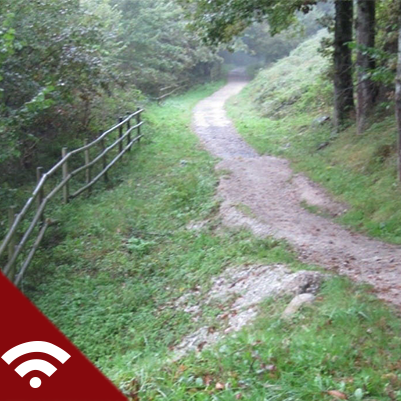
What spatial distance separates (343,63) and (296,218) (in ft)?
22.1

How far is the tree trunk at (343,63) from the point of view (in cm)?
1463

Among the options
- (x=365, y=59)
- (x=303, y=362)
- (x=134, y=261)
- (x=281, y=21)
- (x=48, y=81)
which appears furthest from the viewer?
(x=281, y=21)

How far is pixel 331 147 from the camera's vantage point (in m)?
14.3

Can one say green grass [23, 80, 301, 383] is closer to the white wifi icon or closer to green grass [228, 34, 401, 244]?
the white wifi icon

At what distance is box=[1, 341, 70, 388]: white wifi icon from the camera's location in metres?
3.94

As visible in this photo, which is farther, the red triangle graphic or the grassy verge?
the grassy verge

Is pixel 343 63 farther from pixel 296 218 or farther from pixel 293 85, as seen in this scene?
pixel 293 85

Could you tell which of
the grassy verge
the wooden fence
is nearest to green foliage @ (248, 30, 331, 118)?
the wooden fence

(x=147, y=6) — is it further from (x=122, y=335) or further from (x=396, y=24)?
(x=122, y=335)

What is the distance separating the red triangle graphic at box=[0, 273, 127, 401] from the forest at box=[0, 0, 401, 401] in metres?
0.10

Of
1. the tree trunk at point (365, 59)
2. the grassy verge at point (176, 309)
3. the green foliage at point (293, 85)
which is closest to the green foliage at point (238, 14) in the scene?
the tree trunk at point (365, 59)

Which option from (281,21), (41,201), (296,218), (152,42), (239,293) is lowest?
(296,218)

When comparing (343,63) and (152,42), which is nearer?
(343,63)

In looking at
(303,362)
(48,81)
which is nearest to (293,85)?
(48,81)
